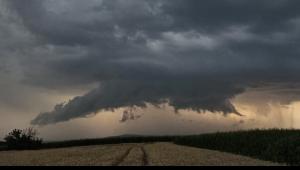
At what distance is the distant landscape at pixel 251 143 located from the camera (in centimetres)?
5603

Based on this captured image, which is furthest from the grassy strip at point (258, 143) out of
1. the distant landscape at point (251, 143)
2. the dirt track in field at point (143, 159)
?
the dirt track in field at point (143, 159)

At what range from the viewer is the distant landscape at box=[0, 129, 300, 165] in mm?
56031

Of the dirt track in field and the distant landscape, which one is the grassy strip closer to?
the distant landscape

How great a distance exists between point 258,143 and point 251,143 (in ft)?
7.01

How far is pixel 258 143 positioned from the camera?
226 feet

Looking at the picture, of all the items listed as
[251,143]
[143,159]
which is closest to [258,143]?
[251,143]

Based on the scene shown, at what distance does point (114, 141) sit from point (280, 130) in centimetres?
4231

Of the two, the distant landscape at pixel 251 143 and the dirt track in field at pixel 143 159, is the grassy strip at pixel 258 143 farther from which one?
the dirt track in field at pixel 143 159

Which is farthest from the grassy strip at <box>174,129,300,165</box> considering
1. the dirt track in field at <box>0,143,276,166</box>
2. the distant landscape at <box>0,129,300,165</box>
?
the dirt track in field at <box>0,143,276,166</box>

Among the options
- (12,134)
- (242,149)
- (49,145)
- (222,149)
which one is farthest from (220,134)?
(12,134)
